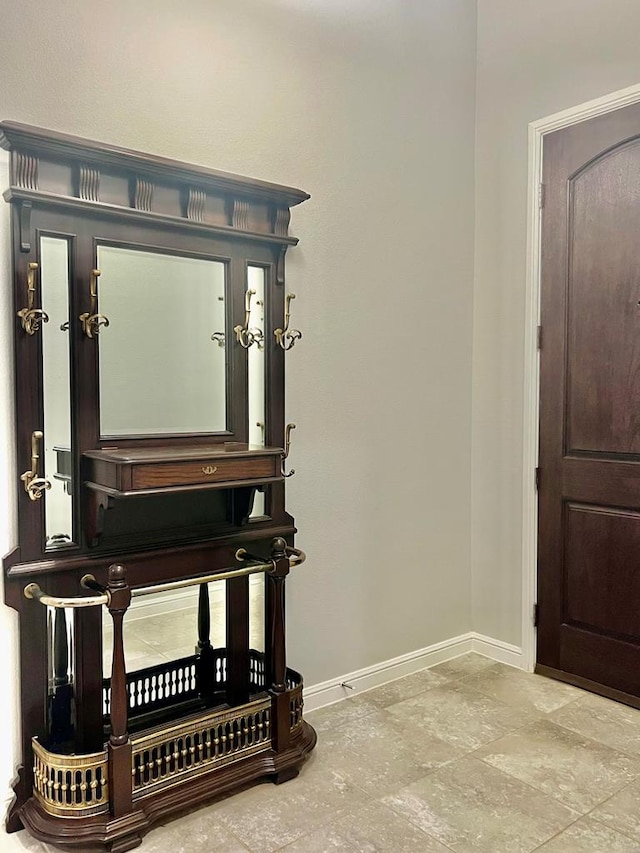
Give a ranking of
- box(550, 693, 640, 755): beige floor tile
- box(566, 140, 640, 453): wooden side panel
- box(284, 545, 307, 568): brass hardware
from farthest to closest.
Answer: box(566, 140, 640, 453): wooden side panel → box(550, 693, 640, 755): beige floor tile → box(284, 545, 307, 568): brass hardware

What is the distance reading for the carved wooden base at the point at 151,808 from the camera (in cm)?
195

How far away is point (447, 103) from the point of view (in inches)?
129

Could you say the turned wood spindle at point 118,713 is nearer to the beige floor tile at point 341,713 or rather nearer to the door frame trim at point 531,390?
the beige floor tile at point 341,713

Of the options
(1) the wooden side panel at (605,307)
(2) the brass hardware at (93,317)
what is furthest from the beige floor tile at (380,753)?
(2) the brass hardware at (93,317)

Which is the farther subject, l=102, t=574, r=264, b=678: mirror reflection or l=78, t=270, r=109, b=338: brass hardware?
l=102, t=574, r=264, b=678: mirror reflection

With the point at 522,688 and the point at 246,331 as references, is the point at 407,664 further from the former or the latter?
the point at 246,331

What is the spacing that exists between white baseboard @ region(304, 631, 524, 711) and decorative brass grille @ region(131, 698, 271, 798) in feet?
1.68

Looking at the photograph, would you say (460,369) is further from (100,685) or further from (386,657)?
(100,685)

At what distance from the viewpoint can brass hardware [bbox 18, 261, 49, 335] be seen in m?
2.01

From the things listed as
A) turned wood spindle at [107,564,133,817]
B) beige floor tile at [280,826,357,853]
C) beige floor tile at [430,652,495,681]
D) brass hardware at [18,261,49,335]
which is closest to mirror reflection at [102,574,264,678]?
turned wood spindle at [107,564,133,817]

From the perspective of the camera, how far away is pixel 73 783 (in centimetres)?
197

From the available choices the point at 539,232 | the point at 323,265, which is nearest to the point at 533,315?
the point at 539,232

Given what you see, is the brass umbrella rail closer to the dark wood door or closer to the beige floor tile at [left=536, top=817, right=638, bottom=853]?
the beige floor tile at [left=536, top=817, right=638, bottom=853]

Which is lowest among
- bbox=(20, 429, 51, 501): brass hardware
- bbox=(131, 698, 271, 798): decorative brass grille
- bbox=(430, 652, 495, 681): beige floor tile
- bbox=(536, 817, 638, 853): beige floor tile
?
bbox=(536, 817, 638, 853): beige floor tile
